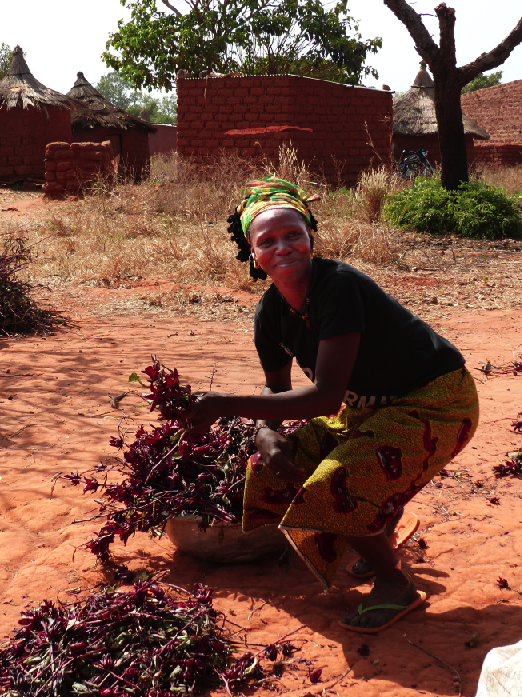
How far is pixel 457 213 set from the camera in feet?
32.7

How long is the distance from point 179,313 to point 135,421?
2975 mm

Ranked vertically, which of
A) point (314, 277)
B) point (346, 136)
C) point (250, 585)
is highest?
point (346, 136)

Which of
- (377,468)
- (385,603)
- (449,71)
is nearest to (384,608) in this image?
(385,603)

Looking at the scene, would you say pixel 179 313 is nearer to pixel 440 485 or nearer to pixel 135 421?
pixel 135 421

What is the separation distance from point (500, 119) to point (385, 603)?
2319cm

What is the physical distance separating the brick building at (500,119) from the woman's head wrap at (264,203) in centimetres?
1993

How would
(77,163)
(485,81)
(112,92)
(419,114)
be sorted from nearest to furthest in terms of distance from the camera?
(77,163) → (419,114) → (485,81) → (112,92)

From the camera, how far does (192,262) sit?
7926 millimetres

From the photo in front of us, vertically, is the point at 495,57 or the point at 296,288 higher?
the point at 495,57

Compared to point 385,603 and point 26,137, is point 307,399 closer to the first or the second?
point 385,603

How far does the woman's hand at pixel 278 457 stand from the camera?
2.06m

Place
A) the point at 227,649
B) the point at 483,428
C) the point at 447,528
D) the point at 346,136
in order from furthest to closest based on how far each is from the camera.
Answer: the point at 346,136
the point at 483,428
the point at 447,528
the point at 227,649

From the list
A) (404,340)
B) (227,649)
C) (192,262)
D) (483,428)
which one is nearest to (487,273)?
(192,262)

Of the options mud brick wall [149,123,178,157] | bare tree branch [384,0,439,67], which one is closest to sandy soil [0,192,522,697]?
bare tree branch [384,0,439,67]
